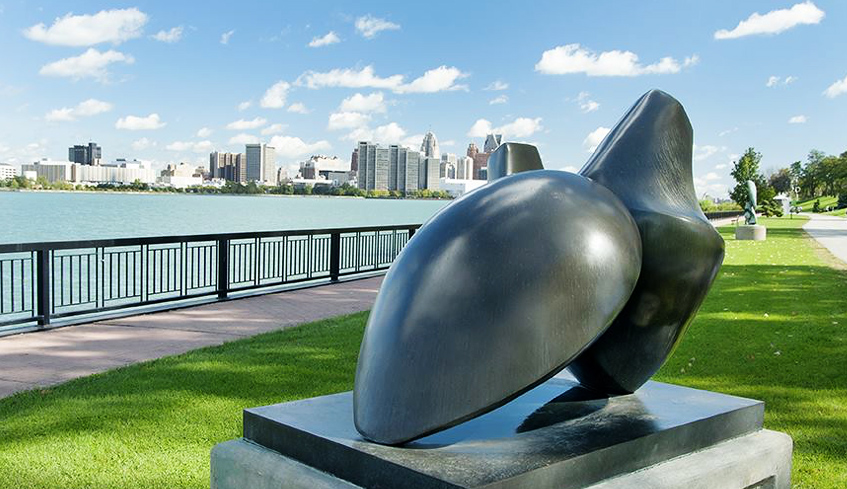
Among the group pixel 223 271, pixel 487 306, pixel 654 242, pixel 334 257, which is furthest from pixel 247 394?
pixel 334 257

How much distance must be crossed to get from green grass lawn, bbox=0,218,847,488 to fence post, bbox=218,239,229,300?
3194 mm

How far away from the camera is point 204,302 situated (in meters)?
12.9

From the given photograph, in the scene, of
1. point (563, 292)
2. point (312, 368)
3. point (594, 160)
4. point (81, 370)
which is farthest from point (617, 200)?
point (81, 370)

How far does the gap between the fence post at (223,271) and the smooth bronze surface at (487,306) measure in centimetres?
1056

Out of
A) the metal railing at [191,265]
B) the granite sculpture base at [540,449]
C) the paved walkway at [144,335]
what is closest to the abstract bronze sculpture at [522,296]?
the granite sculpture base at [540,449]

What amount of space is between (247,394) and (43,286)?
17.5 ft

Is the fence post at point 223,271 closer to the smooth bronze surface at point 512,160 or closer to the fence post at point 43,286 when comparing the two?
the fence post at point 43,286

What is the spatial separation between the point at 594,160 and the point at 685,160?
56 cm

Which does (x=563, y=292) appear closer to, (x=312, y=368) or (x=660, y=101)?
(x=660, y=101)

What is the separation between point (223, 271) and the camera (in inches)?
528

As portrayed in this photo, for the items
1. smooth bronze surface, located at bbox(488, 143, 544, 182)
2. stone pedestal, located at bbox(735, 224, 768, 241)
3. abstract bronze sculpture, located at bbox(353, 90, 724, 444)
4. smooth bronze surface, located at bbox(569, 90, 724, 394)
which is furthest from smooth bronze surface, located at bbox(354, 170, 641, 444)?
stone pedestal, located at bbox(735, 224, 768, 241)

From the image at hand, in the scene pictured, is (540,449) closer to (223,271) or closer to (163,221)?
(223,271)

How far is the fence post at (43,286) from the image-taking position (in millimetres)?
10312

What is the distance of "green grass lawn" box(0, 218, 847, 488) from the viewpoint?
16.0ft
